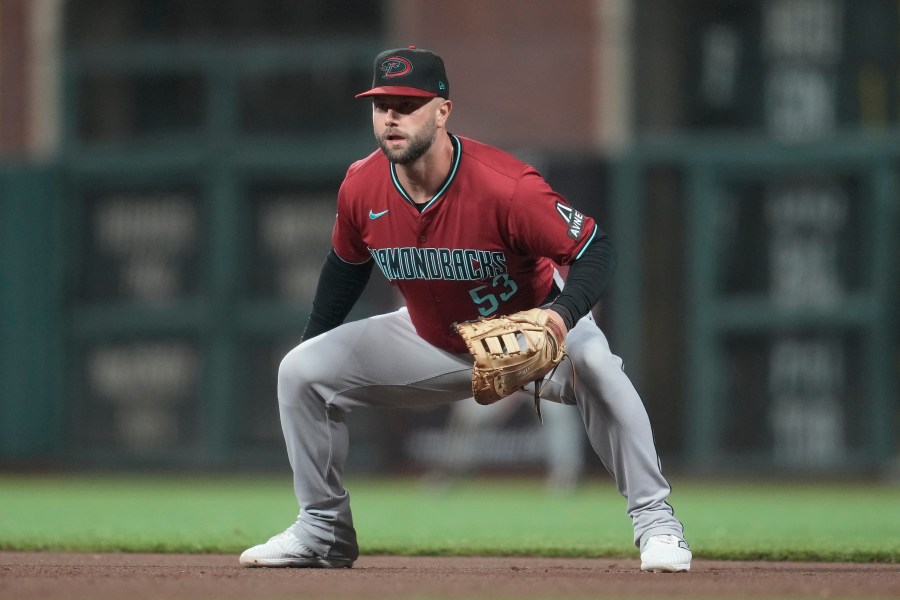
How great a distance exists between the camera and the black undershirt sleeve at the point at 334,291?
5133mm

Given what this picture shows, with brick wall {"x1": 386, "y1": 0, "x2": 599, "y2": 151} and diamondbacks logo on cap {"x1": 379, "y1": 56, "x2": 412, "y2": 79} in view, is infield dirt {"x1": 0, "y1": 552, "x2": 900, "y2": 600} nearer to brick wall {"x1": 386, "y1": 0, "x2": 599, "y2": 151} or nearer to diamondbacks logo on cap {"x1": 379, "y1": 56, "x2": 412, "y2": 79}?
diamondbacks logo on cap {"x1": 379, "y1": 56, "x2": 412, "y2": 79}

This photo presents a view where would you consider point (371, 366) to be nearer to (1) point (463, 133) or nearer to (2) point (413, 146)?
(2) point (413, 146)

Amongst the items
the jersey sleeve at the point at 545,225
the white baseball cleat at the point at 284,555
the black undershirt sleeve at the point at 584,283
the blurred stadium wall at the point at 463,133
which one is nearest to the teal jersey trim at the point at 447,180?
the jersey sleeve at the point at 545,225

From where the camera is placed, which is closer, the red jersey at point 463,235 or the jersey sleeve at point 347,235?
the red jersey at point 463,235

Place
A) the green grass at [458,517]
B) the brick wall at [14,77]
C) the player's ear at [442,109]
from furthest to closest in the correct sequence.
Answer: the brick wall at [14,77]
the green grass at [458,517]
the player's ear at [442,109]

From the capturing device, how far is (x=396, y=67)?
186 inches

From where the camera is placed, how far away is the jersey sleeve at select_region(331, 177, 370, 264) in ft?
16.3

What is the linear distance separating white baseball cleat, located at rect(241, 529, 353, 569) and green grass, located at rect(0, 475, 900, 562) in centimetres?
82

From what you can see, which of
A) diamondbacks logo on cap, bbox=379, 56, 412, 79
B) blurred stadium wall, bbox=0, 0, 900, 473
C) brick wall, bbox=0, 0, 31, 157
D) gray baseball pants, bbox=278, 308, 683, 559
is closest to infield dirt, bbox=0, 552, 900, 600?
gray baseball pants, bbox=278, 308, 683, 559

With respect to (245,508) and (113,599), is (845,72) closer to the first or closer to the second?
(245,508)

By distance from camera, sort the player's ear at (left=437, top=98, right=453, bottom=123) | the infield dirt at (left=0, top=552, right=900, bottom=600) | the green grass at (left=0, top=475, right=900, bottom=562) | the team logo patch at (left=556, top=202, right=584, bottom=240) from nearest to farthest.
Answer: the infield dirt at (left=0, top=552, right=900, bottom=600) < the team logo patch at (left=556, top=202, right=584, bottom=240) < the player's ear at (left=437, top=98, right=453, bottom=123) < the green grass at (left=0, top=475, right=900, bottom=562)

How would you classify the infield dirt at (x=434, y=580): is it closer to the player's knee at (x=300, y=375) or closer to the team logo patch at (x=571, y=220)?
the player's knee at (x=300, y=375)

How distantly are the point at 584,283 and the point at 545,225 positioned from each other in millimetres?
208

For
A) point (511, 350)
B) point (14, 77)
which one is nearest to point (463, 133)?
point (14, 77)
